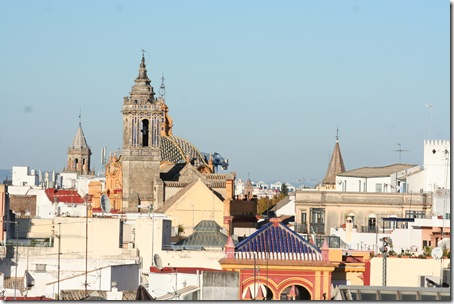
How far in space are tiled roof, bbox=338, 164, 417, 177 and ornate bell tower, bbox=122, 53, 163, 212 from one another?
55.6 feet

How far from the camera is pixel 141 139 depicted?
114000 mm

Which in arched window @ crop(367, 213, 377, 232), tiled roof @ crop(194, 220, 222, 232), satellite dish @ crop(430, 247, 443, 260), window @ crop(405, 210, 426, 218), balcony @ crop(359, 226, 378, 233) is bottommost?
satellite dish @ crop(430, 247, 443, 260)

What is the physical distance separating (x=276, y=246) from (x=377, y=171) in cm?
4567

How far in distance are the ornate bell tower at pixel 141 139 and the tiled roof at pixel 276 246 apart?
2360 inches

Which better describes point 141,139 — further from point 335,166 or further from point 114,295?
point 114,295

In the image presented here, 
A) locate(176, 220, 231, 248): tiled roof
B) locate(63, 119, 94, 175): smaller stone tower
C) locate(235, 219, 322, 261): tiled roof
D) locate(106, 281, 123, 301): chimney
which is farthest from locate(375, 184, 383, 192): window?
locate(63, 119, 94, 175): smaller stone tower

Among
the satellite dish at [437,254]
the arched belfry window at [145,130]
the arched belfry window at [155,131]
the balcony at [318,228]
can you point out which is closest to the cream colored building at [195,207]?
the balcony at [318,228]

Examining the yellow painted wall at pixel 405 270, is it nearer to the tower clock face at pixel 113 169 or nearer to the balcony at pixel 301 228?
the balcony at pixel 301 228

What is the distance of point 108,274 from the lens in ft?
167

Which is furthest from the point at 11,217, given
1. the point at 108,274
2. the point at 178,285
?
the point at 178,285

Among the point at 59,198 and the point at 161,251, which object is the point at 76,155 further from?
the point at 161,251

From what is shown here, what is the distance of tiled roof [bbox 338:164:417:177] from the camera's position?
9298 cm

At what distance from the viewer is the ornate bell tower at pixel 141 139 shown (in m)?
112

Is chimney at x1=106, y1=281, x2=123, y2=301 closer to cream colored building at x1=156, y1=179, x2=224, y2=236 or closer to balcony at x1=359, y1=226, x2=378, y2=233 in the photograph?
balcony at x1=359, y1=226, x2=378, y2=233
